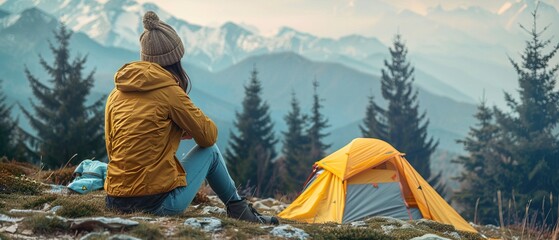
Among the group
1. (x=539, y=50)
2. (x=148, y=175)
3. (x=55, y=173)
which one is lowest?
(x=55, y=173)

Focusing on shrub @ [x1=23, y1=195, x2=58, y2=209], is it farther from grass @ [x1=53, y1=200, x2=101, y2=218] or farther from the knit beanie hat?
the knit beanie hat

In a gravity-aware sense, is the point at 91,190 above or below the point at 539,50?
below

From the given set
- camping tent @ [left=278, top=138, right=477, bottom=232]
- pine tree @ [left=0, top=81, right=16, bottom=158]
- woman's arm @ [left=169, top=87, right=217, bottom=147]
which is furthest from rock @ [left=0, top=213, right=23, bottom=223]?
pine tree @ [left=0, top=81, right=16, bottom=158]

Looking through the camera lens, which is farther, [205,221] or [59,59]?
[59,59]

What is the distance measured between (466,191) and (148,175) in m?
31.9

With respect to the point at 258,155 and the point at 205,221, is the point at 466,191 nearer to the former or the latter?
the point at 258,155

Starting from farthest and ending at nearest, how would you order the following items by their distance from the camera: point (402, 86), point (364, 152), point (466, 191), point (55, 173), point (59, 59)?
point (402, 86) < point (59, 59) < point (466, 191) < point (364, 152) < point (55, 173)

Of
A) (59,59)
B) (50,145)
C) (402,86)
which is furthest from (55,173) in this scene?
(402,86)

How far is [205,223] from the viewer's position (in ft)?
16.9

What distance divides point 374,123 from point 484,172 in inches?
545

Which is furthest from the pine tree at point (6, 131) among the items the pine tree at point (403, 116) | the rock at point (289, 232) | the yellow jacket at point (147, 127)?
the rock at point (289, 232)

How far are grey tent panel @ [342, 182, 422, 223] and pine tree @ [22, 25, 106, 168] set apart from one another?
20.5 m

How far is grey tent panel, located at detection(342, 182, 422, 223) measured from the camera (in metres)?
11.7

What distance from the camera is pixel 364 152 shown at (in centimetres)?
1177
